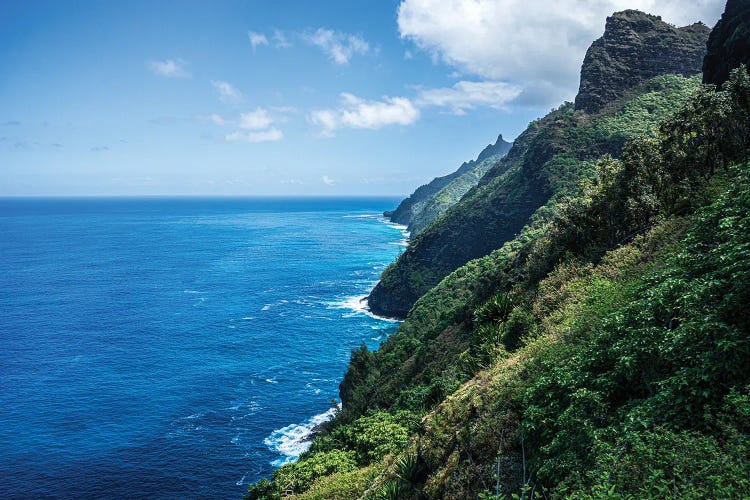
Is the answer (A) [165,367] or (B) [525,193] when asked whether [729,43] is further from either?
(A) [165,367]

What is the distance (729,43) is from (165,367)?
68.7 meters

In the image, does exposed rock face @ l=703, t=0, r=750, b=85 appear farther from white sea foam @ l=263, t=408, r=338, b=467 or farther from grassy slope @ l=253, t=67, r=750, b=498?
white sea foam @ l=263, t=408, r=338, b=467

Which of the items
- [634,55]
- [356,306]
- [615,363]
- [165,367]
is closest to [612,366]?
[615,363]

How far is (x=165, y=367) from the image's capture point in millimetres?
60375

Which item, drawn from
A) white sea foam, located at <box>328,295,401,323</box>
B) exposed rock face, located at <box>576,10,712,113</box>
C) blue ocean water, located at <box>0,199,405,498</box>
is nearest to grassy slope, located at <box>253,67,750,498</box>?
blue ocean water, located at <box>0,199,405,498</box>

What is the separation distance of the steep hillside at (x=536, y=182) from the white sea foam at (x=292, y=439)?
4168 centimetres

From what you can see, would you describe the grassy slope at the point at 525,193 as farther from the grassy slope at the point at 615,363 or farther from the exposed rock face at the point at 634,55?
the grassy slope at the point at 615,363

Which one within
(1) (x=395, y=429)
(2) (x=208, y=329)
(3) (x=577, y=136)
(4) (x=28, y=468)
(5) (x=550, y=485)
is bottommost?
(4) (x=28, y=468)

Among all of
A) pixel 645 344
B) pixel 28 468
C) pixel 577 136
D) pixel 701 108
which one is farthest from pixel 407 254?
pixel 645 344

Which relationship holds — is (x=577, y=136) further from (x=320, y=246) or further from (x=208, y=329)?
(x=320, y=246)

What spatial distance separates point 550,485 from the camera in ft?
33.0

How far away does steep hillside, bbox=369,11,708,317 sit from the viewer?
82.4 meters

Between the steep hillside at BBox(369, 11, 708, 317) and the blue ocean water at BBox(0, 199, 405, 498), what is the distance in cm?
1171

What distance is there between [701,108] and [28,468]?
58685 millimetres
